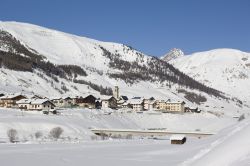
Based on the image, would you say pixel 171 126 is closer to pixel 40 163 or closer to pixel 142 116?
pixel 142 116

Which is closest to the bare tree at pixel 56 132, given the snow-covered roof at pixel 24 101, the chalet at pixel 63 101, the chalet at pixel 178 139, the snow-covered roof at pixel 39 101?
the chalet at pixel 178 139

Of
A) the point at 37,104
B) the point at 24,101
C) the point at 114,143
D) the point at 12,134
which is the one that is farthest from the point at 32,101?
the point at 114,143

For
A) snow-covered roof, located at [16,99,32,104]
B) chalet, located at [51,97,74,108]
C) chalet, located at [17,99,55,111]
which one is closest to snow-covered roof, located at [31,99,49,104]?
chalet, located at [17,99,55,111]

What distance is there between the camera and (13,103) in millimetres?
165625

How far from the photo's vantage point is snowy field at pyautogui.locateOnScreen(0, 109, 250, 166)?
1120 inches

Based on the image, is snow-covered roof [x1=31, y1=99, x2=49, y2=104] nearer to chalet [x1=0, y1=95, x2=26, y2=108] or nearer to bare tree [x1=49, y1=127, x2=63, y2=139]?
chalet [x1=0, y1=95, x2=26, y2=108]

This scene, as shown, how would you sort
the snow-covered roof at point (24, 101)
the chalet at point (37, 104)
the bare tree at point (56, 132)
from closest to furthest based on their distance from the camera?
the bare tree at point (56, 132)
the chalet at point (37, 104)
the snow-covered roof at point (24, 101)

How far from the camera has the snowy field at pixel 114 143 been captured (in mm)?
28453

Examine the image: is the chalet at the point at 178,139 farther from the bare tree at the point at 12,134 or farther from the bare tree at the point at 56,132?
the bare tree at the point at 12,134

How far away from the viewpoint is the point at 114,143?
8506cm

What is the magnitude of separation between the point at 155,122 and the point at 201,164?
142 m

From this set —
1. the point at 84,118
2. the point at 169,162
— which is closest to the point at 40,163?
the point at 169,162

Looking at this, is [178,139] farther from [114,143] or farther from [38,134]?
[38,134]

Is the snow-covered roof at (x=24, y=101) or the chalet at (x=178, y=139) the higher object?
the snow-covered roof at (x=24, y=101)
